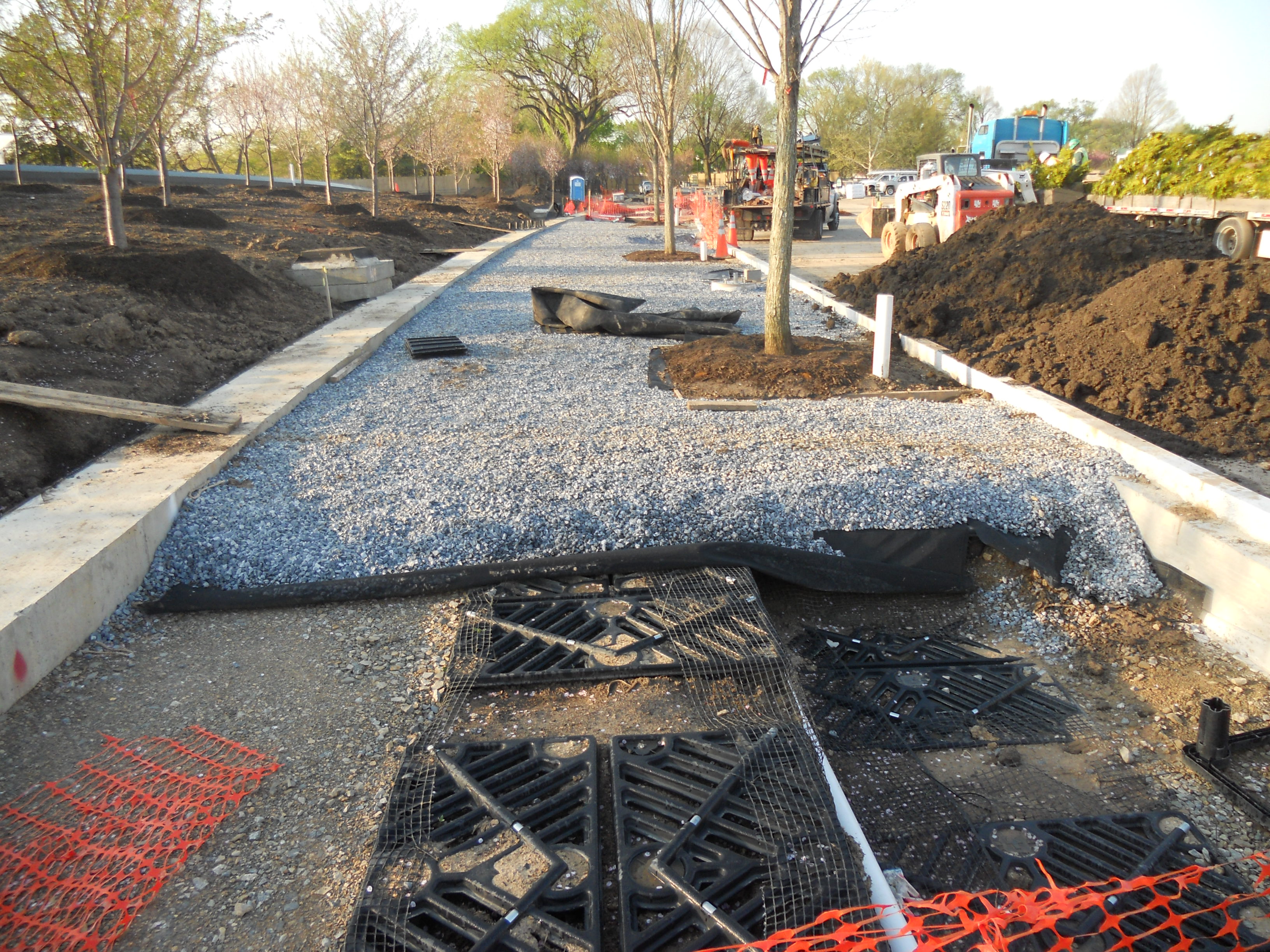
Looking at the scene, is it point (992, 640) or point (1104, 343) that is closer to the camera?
point (992, 640)

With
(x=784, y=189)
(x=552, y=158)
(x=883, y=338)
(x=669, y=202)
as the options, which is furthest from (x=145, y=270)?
(x=552, y=158)

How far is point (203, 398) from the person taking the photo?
658 cm

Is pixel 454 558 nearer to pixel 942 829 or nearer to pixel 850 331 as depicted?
pixel 942 829

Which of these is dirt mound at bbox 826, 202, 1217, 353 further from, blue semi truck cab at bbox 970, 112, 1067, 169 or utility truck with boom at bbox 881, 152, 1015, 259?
blue semi truck cab at bbox 970, 112, 1067, 169

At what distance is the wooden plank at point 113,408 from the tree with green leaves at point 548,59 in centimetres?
5464

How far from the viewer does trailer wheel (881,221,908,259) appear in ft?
50.9

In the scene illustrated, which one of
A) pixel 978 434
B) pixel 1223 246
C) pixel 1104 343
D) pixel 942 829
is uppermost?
pixel 1223 246

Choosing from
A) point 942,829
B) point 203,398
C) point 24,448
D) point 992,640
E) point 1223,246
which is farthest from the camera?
point 1223,246

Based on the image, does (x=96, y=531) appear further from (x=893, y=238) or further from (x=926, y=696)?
(x=893, y=238)

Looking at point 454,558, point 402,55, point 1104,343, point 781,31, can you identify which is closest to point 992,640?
point 454,558

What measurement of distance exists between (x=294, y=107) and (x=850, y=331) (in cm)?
2658

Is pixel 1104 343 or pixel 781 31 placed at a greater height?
pixel 781 31

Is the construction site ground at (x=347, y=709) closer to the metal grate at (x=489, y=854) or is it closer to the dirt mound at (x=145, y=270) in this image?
the metal grate at (x=489, y=854)

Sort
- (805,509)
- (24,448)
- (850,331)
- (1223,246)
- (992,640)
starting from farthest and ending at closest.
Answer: (1223,246) → (850,331) → (24,448) → (805,509) → (992,640)
